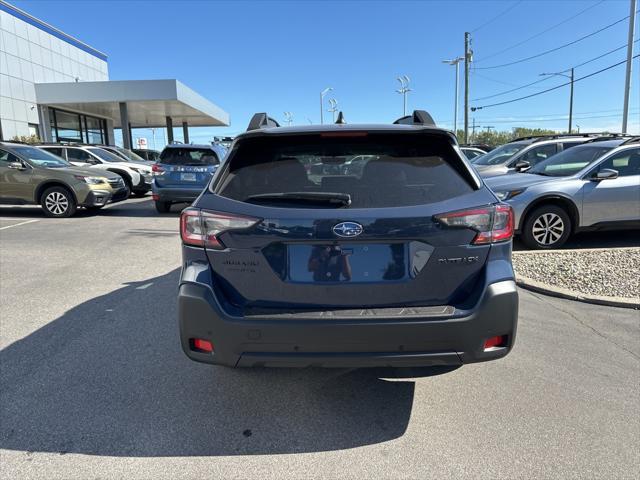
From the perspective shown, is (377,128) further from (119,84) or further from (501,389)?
(119,84)

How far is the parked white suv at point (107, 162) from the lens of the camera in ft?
50.4

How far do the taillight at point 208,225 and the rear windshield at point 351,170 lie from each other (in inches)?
6.1

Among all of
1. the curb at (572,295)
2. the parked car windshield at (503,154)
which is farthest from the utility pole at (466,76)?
the curb at (572,295)

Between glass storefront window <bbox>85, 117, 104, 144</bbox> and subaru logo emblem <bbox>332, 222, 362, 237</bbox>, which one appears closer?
subaru logo emblem <bbox>332, 222, 362, 237</bbox>

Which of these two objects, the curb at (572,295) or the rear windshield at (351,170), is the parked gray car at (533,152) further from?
the rear windshield at (351,170)

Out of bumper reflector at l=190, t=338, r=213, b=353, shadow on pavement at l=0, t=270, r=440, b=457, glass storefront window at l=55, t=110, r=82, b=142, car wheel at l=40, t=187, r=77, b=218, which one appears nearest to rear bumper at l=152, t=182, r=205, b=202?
car wheel at l=40, t=187, r=77, b=218

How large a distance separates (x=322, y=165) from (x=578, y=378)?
2.48 metres

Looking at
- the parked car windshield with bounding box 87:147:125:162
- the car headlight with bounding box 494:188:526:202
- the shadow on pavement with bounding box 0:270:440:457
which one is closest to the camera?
the shadow on pavement with bounding box 0:270:440:457

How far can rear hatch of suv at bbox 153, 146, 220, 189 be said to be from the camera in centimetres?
A: 1138

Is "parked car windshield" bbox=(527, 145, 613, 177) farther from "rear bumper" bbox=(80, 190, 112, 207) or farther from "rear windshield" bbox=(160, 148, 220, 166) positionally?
"rear bumper" bbox=(80, 190, 112, 207)

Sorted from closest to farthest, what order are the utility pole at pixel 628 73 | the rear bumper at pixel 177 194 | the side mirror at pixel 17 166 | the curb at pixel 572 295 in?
the curb at pixel 572 295 → the side mirror at pixel 17 166 → the rear bumper at pixel 177 194 → the utility pole at pixel 628 73

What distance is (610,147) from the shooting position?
24.7ft

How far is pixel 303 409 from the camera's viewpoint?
9.89 ft

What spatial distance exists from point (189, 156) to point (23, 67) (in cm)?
2319
